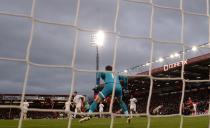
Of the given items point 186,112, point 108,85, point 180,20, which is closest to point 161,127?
point 108,85

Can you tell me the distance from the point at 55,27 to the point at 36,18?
239 millimetres

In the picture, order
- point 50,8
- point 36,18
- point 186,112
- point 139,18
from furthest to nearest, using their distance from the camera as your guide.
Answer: point 186,112, point 139,18, point 50,8, point 36,18

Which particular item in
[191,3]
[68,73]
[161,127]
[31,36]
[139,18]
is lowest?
[161,127]

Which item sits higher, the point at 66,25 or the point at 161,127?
the point at 66,25

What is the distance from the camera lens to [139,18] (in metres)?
4.52

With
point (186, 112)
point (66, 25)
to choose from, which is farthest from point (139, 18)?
point (186, 112)

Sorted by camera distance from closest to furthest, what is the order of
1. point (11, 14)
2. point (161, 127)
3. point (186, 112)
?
point (11, 14)
point (161, 127)
point (186, 112)

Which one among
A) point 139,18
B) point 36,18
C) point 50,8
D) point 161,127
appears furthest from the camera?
point 161,127

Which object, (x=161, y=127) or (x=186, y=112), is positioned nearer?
(x=161, y=127)

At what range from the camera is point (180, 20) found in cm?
475

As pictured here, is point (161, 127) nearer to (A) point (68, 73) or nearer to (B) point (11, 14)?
(A) point (68, 73)

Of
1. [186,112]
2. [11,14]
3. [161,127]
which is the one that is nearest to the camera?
[11,14]

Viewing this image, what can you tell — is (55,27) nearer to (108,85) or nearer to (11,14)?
(11,14)

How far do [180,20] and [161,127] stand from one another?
356cm
